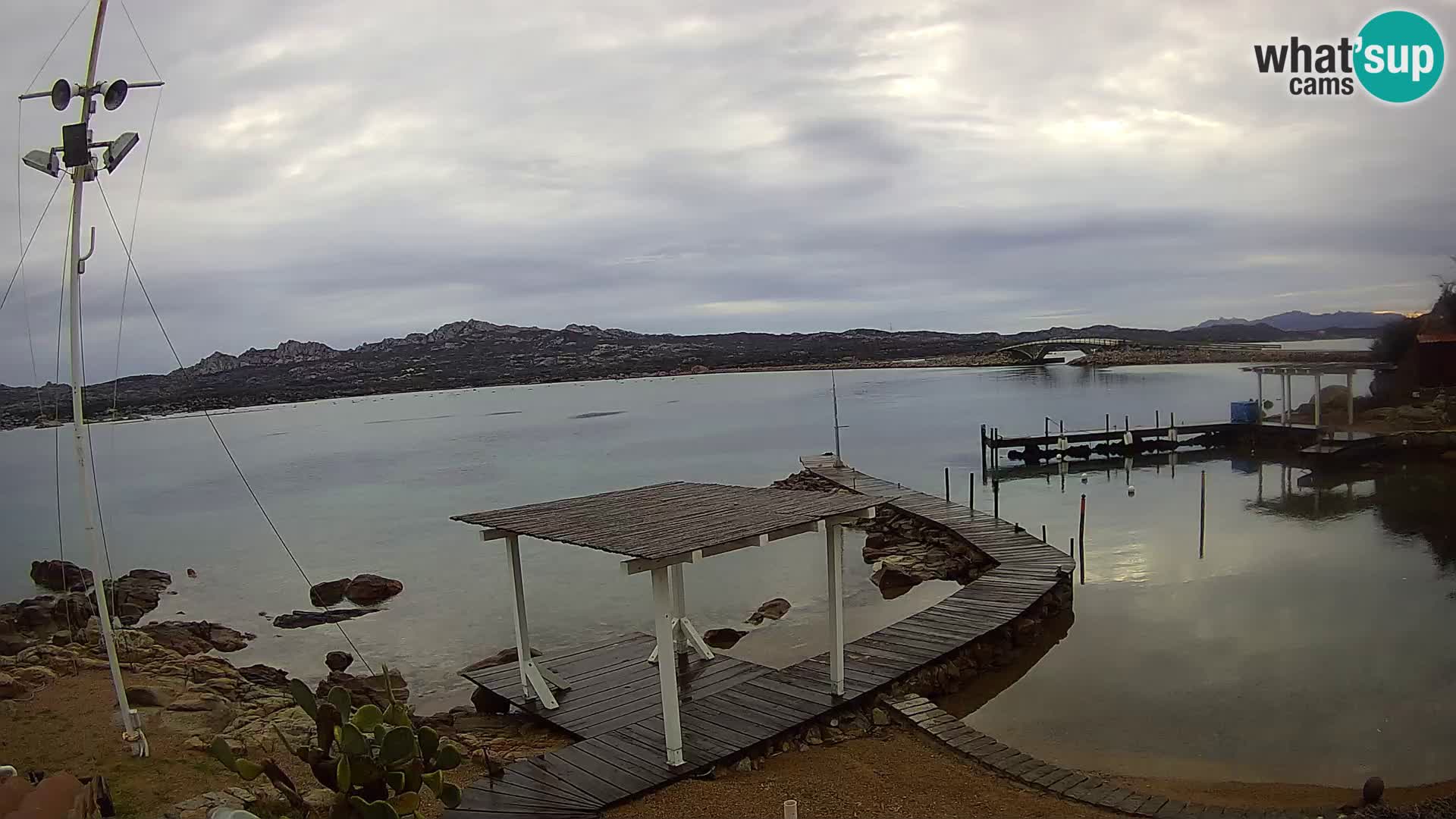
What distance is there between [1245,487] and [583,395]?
395ft

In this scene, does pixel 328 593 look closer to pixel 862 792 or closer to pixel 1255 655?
pixel 862 792

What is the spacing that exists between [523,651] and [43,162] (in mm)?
6179

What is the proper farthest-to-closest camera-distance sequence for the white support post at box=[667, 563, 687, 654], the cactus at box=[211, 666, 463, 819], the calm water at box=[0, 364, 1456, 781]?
the calm water at box=[0, 364, 1456, 781], the white support post at box=[667, 563, 687, 654], the cactus at box=[211, 666, 463, 819]

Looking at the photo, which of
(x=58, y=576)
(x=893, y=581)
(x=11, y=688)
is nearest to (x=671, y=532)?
(x=11, y=688)

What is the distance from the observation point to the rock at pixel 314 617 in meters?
18.2

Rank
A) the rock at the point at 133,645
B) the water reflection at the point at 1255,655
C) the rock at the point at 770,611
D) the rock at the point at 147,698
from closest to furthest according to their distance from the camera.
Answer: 1. the water reflection at the point at 1255,655
2. the rock at the point at 147,698
3. the rock at the point at 133,645
4. the rock at the point at 770,611

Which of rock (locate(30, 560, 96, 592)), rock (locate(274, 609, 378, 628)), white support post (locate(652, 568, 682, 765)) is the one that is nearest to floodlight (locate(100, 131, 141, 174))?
white support post (locate(652, 568, 682, 765))

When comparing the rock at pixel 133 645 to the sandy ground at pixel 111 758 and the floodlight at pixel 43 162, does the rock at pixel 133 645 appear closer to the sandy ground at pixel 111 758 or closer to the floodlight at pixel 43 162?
the sandy ground at pixel 111 758

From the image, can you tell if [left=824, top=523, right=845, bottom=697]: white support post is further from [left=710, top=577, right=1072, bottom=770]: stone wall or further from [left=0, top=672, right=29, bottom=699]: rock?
[left=0, top=672, right=29, bottom=699]: rock

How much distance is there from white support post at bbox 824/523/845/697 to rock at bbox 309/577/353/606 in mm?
14885

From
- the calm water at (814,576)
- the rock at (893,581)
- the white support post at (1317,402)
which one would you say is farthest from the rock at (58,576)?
the white support post at (1317,402)

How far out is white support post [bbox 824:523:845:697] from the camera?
28.6 ft

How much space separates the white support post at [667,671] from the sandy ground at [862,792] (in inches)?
12.1

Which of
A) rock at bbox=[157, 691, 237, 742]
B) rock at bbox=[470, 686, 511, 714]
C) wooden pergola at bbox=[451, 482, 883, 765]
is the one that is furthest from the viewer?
rock at bbox=[470, 686, 511, 714]
